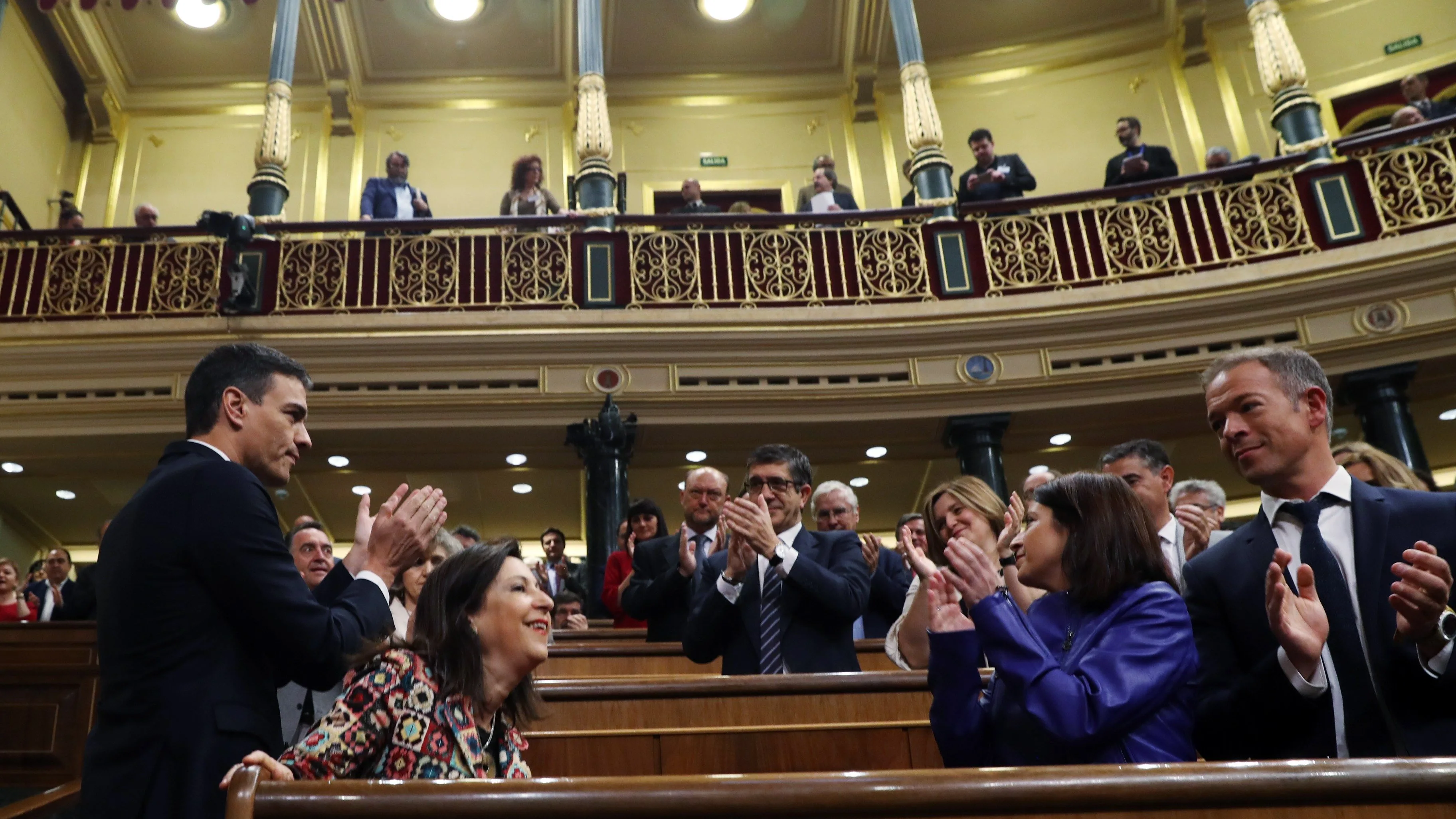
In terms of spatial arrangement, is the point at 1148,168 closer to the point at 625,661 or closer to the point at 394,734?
the point at 625,661

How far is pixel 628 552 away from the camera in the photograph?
16.4 ft

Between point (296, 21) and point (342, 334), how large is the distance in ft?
9.11

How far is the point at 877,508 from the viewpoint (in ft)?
29.1

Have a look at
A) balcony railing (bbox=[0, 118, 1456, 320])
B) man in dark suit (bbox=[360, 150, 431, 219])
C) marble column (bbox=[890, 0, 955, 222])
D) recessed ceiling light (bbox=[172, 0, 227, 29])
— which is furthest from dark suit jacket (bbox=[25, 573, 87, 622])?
recessed ceiling light (bbox=[172, 0, 227, 29])

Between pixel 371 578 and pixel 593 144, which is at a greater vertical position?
pixel 593 144

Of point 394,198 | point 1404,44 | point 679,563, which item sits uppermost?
point 1404,44

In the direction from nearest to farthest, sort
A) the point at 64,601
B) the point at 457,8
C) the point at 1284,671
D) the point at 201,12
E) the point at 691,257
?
1. the point at 1284,671
2. the point at 64,601
3. the point at 691,257
4. the point at 201,12
5. the point at 457,8

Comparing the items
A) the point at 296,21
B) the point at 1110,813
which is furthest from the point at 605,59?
the point at 1110,813

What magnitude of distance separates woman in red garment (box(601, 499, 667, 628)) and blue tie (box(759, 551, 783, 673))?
1.51 m

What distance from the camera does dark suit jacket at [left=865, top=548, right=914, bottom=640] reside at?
132 inches

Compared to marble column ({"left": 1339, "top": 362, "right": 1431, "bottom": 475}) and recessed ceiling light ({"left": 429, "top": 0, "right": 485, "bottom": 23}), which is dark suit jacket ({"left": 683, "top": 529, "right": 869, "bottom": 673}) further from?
recessed ceiling light ({"left": 429, "top": 0, "right": 485, "bottom": 23})

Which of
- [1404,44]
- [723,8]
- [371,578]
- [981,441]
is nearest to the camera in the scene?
[371,578]

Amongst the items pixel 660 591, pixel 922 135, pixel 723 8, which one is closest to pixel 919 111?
pixel 922 135

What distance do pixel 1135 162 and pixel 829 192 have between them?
2.03 meters
